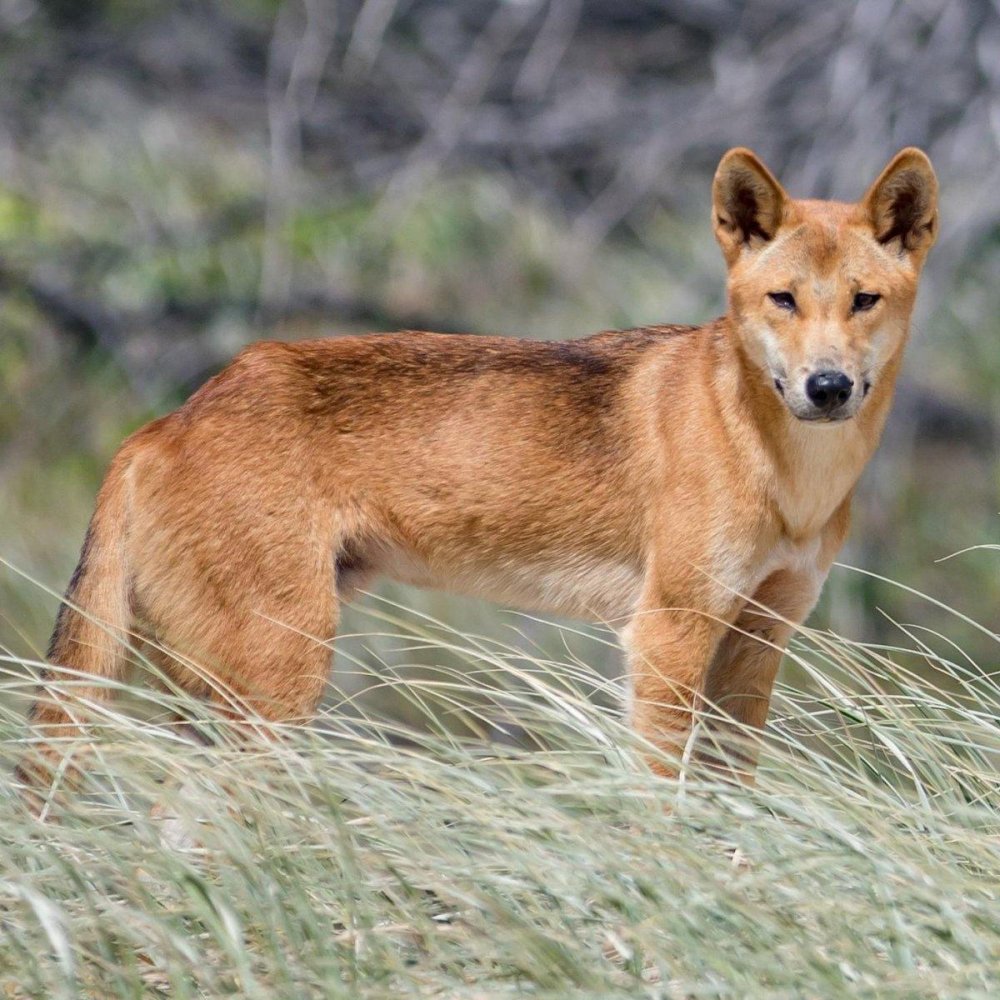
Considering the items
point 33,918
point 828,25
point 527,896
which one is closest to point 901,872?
point 527,896

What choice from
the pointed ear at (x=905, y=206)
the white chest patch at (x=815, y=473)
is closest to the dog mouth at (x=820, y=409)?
the white chest patch at (x=815, y=473)

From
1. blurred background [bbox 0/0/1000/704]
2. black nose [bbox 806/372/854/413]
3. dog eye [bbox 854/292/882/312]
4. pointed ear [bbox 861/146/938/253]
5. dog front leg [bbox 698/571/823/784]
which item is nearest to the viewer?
black nose [bbox 806/372/854/413]

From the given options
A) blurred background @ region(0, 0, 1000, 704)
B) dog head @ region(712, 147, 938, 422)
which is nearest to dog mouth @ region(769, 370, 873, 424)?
dog head @ region(712, 147, 938, 422)

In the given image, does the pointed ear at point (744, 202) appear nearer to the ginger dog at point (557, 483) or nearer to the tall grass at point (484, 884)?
the ginger dog at point (557, 483)

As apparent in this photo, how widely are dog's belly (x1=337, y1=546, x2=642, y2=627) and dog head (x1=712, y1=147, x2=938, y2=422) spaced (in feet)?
2.27

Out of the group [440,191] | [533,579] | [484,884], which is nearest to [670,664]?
[533,579]

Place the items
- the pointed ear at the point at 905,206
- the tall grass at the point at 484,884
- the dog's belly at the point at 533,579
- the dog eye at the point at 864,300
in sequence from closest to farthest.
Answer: the tall grass at the point at 484,884 → the dog eye at the point at 864,300 → the pointed ear at the point at 905,206 → the dog's belly at the point at 533,579

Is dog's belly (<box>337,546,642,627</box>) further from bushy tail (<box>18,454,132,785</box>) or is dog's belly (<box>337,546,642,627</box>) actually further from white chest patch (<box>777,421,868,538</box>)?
bushy tail (<box>18,454,132,785</box>)

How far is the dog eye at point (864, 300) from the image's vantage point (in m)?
4.43

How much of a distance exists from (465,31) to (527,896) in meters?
7.40

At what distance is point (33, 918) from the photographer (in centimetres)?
319

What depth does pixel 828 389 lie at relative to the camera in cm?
425

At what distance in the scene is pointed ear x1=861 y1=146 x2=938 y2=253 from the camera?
455cm

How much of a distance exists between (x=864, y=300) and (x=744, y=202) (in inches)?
18.0
